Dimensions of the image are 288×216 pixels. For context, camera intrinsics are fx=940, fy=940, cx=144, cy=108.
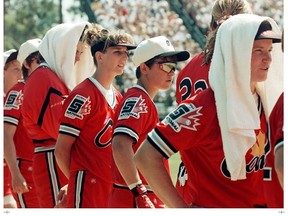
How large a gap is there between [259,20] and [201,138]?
612 mm

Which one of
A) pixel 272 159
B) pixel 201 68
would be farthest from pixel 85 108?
pixel 272 159

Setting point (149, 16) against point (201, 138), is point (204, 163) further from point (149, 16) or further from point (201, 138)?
point (149, 16)

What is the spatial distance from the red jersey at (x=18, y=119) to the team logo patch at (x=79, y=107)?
5.06ft

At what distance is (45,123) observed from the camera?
6.48 metres

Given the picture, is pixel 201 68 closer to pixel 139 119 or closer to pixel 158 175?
pixel 139 119

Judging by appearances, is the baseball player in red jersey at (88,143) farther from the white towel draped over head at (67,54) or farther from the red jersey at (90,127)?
the white towel draped over head at (67,54)

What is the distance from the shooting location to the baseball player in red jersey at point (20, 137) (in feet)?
23.2

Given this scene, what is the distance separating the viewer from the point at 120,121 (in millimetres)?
5445

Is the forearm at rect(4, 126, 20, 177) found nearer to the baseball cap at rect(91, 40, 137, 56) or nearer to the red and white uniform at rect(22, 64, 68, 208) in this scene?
the red and white uniform at rect(22, 64, 68, 208)

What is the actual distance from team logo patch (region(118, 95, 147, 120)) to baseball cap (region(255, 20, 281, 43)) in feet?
4.26

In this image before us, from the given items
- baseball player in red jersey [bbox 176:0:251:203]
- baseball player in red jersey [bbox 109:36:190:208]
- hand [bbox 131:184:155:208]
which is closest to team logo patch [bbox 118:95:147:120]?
baseball player in red jersey [bbox 109:36:190:208]

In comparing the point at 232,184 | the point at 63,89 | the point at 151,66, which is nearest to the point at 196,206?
the point at 232,184

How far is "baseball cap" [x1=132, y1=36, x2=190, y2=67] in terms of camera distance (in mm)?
5828

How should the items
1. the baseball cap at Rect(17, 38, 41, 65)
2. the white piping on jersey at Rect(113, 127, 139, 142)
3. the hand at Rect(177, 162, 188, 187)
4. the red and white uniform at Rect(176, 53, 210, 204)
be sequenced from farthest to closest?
the baseball cap at Rect(17, 38, 41, 65)
the red and white uniform at Rect(176, 53, 210, 204)
the white piping on jersey at Rect(113, 127, 139, 142)
the hand at Rect(177, 162, 188, 187)
